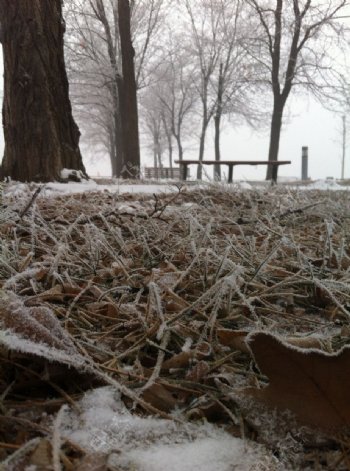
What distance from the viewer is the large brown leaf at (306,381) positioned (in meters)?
0.61

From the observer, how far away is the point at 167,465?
1.88 ft

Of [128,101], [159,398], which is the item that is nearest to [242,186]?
[159,398]

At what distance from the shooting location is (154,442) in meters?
0.63

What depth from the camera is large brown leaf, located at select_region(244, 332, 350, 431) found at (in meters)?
0.61

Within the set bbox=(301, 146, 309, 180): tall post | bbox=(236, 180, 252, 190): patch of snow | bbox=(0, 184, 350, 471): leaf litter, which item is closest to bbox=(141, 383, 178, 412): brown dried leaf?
bbox=(0, 184, 350, 471): leaf litter

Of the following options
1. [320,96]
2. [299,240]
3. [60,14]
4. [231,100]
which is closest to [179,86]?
[231,100]

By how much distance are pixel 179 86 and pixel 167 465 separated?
28.2m

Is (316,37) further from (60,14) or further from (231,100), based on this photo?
(60,14)

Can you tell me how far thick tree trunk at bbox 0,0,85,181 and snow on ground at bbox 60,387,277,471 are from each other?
163 inches

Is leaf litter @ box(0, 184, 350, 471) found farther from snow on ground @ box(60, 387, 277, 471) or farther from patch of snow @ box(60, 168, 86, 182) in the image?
patch of snow @ box(60, 168, 86, 182)

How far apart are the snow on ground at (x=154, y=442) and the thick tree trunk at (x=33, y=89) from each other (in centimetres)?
413

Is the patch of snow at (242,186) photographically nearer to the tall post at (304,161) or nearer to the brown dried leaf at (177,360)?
the brown dried leaf at (177,360)

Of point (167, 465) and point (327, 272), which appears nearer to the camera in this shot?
point (167, 465)

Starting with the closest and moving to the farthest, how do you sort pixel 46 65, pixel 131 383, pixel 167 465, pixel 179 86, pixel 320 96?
pixel 167 465 < pixel 131 383 < pixel 46 65 < pixel 320 96 < pixel 179 86
